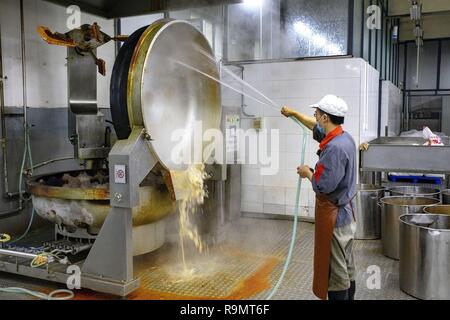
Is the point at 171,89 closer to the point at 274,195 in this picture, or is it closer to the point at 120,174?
the point at 120,174

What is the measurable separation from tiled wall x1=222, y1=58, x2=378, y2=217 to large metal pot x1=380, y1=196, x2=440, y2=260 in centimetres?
105

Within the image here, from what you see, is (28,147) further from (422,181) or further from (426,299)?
(422,181)

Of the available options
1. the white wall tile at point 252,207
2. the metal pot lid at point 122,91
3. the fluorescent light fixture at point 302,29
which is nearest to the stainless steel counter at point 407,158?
the white wall tile at point 252,207

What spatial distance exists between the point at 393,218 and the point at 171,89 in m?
2.45

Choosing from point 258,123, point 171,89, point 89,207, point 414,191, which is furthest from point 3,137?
point 414,191

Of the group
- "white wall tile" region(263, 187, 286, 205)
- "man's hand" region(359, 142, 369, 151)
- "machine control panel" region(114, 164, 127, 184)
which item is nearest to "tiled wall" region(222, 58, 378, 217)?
"white wall tile" region(263, 187, 286, 205)

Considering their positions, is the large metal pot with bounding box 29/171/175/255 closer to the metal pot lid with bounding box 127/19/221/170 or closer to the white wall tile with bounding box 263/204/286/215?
Answer: the metal pot lid with bounding box 127/19/221/170

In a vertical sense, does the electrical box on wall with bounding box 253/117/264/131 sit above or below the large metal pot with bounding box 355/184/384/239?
above

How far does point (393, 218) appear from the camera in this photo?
13.3ft

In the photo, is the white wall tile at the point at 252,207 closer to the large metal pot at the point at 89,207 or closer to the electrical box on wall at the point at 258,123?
the electrical box on wall at the point at 258,123

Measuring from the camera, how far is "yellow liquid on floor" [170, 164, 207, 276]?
3314 millimetres

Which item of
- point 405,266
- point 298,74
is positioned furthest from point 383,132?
point 405,266

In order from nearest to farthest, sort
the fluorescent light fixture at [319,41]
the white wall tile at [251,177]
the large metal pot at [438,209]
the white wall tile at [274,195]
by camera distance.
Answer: the large metal pot at [438,209]
the fluorescent light fixture at [319,41]
the white wall tile at [274,195]
the white wall tile at [251,177]

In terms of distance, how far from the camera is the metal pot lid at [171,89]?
9.79ft
